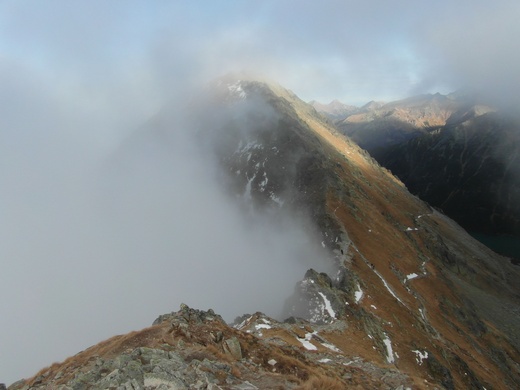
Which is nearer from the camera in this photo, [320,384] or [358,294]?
[320,384]

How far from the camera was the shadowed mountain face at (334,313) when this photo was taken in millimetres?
22047

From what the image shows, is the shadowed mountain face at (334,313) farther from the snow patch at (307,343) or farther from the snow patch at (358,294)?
the snow patch at (358,294)

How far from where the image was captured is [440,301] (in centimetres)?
9888

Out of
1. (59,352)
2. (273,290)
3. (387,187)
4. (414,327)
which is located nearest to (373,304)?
(414,327)

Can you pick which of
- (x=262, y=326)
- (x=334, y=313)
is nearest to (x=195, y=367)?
(x=262, y=326)

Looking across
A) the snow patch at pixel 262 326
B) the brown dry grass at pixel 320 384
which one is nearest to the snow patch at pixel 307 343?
the snow patch at pixel 262 326

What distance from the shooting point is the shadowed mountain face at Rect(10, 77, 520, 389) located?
2205 cm

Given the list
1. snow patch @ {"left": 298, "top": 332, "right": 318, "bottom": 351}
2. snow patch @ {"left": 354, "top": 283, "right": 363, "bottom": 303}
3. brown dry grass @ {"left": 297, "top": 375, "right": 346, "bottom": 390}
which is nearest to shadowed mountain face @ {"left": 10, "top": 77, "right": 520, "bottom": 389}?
brown dry grass @ {"left": 297, "top": 375, "right": 346, "bottom": 390}

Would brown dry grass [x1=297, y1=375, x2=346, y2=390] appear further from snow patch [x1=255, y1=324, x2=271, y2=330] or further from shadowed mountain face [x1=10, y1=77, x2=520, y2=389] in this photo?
snow patch [x1=255, y1=324, x2=271, y2=330]

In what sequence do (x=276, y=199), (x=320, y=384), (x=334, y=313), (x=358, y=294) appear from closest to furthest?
1. (x=320, y=384)
2. (x=334, y=313)
3. (x=358, y=294)
4. (x=276, y=199)

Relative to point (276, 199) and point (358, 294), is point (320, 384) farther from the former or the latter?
point (276, 199)

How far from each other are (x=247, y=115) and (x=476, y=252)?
449ft

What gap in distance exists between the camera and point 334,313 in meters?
61.5

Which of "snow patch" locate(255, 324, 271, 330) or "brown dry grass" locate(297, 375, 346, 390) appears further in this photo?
"snow patch" locate(255, 324, 271, 330)
